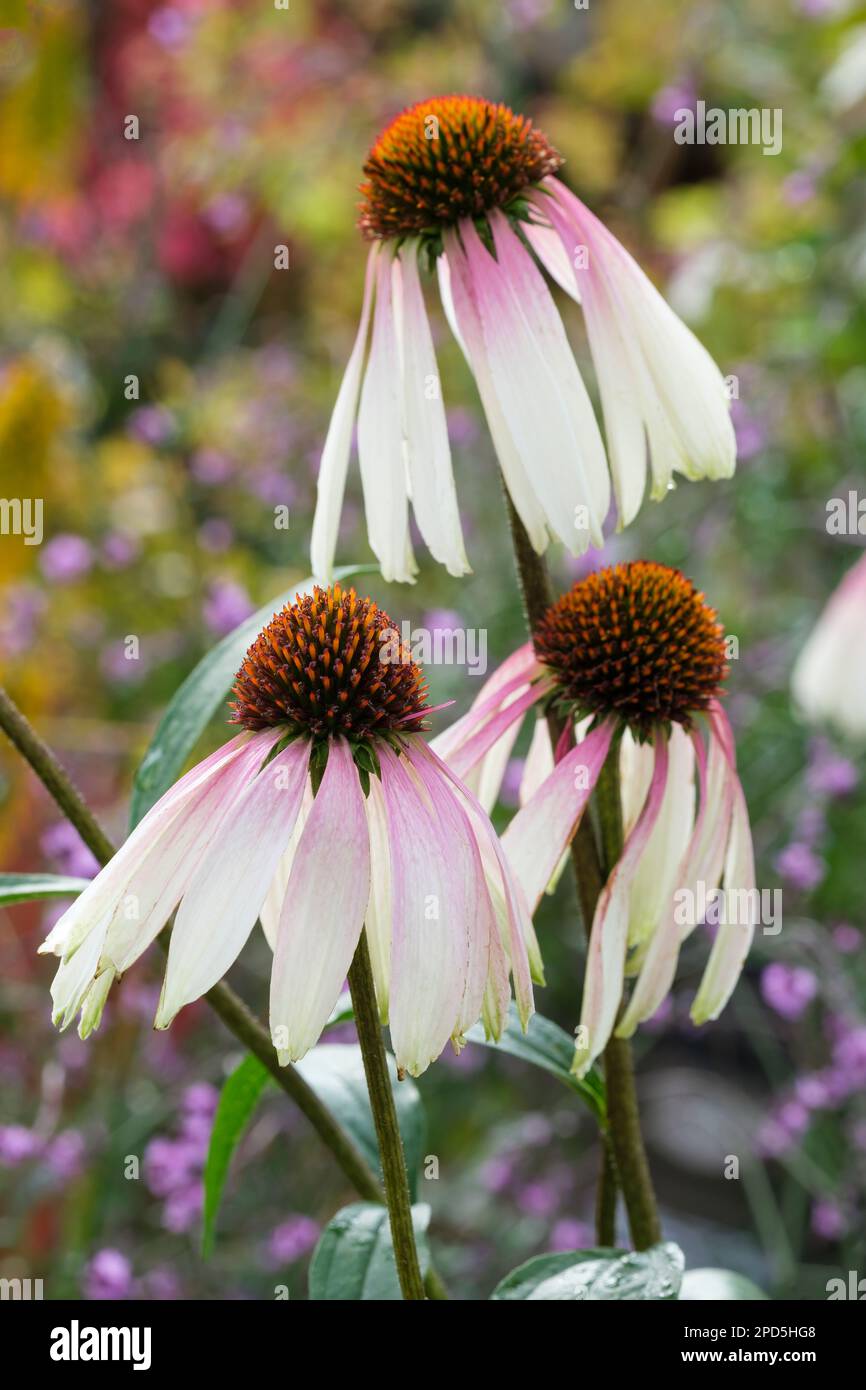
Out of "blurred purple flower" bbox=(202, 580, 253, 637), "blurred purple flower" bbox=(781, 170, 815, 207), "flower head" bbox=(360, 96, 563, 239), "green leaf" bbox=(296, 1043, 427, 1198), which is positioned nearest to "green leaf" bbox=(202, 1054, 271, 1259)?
"green leaf" bbox=(296, 1043, 427, 1198)

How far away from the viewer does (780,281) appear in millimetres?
1995

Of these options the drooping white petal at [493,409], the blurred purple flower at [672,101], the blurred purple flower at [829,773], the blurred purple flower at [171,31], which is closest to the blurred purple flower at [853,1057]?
the blurred purple flower at [829,773]

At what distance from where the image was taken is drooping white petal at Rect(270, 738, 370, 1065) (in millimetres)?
388

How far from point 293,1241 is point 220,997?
0.59 metres

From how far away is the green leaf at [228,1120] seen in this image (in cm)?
60

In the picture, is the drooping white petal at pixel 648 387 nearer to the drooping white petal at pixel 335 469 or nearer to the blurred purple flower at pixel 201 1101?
the drooping white petal at pixel 335 469

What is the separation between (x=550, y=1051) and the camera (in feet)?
1.91

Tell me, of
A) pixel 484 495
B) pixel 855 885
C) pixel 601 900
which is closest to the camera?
pixel 601 900

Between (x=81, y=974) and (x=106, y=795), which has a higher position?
(x=106, y=795)

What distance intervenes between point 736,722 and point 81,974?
112 cm

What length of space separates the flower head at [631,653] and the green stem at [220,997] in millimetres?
183

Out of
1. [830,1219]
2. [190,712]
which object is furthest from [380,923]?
[830,1219]
